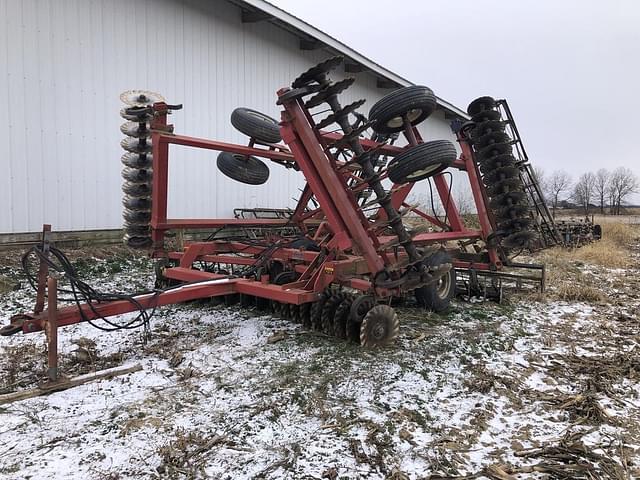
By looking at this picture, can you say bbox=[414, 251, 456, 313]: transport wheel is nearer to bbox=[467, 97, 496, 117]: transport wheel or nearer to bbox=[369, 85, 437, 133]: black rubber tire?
bbox=[369, 85, 437, 133]: black rubber tire

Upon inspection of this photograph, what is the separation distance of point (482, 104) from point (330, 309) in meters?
3.70

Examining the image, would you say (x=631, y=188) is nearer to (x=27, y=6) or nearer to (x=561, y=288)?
(x=561, y=288)

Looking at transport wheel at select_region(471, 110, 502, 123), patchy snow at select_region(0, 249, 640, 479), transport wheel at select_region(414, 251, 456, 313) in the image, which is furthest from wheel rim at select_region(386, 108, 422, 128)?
patchy snow at select_region(0, 249, 640, 479)

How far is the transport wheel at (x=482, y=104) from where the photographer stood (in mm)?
5955

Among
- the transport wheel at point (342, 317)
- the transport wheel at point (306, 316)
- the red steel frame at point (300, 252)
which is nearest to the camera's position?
the red steel frame at point (300, 252)

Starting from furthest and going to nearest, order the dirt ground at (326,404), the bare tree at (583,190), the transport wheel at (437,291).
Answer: the bare tree at (583,190)
the transport wheel at (437,291)
the dirt ground at (326,404)

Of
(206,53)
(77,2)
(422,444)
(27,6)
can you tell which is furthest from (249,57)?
(422,444)

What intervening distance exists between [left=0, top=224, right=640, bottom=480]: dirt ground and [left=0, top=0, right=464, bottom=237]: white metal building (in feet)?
10.0

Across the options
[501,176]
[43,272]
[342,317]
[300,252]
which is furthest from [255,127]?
[43,272]

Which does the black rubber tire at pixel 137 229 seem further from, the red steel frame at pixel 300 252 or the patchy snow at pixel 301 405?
the patchy snow at pixel 301 405

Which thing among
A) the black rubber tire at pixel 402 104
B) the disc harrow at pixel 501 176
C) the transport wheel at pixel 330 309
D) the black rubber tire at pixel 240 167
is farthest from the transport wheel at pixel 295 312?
the disc harrow at pixel 501 176

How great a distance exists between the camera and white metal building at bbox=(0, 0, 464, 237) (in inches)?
268

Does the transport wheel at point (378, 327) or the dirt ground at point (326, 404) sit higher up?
the transport wheel at point (378, 327)

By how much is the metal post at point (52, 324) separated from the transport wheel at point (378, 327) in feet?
7.21
